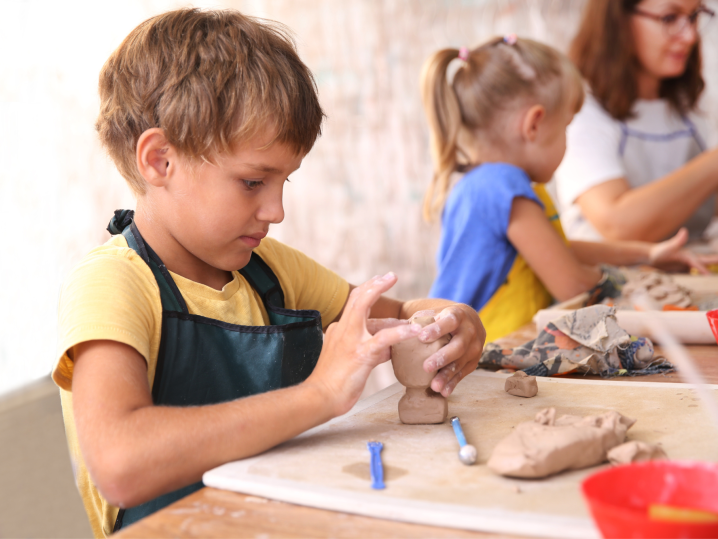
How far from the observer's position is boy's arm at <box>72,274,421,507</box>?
0.71 metres

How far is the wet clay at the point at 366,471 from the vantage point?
688 mm

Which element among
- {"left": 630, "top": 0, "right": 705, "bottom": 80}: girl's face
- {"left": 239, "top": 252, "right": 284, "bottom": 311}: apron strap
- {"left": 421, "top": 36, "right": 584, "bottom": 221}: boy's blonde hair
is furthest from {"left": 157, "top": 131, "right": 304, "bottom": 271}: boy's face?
{"left": 630, "top": 0, "right": 705, "bottom": 80}: girl's face

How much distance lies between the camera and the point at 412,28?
3.21 metres

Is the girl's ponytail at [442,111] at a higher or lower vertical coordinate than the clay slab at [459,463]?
higher

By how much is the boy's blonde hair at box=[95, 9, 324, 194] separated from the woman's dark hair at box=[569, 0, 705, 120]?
1.92 meters

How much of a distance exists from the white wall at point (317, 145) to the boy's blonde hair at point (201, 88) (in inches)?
21.8

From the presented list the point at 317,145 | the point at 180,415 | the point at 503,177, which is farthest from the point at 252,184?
the point at 317,145

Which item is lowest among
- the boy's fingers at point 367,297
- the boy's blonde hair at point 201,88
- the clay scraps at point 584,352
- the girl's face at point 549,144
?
the clay scraps at point 584,352

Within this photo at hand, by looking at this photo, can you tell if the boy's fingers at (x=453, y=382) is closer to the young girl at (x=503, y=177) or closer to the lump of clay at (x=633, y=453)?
the lump of clay at (x=633, y=453)

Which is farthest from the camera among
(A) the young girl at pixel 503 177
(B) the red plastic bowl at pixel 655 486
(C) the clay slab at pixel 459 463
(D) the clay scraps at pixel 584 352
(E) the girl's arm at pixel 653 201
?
(E) the girl's arm at pixel 653 201

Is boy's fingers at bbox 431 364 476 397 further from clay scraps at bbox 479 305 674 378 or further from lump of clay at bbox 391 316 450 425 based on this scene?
clay scraps at bbox 479 305 674 378

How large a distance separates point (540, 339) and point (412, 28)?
95.4 inches

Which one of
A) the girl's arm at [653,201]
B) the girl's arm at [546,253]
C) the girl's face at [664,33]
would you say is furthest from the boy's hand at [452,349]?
the girl's face at [664,33]

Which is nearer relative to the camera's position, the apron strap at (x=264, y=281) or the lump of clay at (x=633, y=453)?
the lump of clay at (x=633, y=453)
